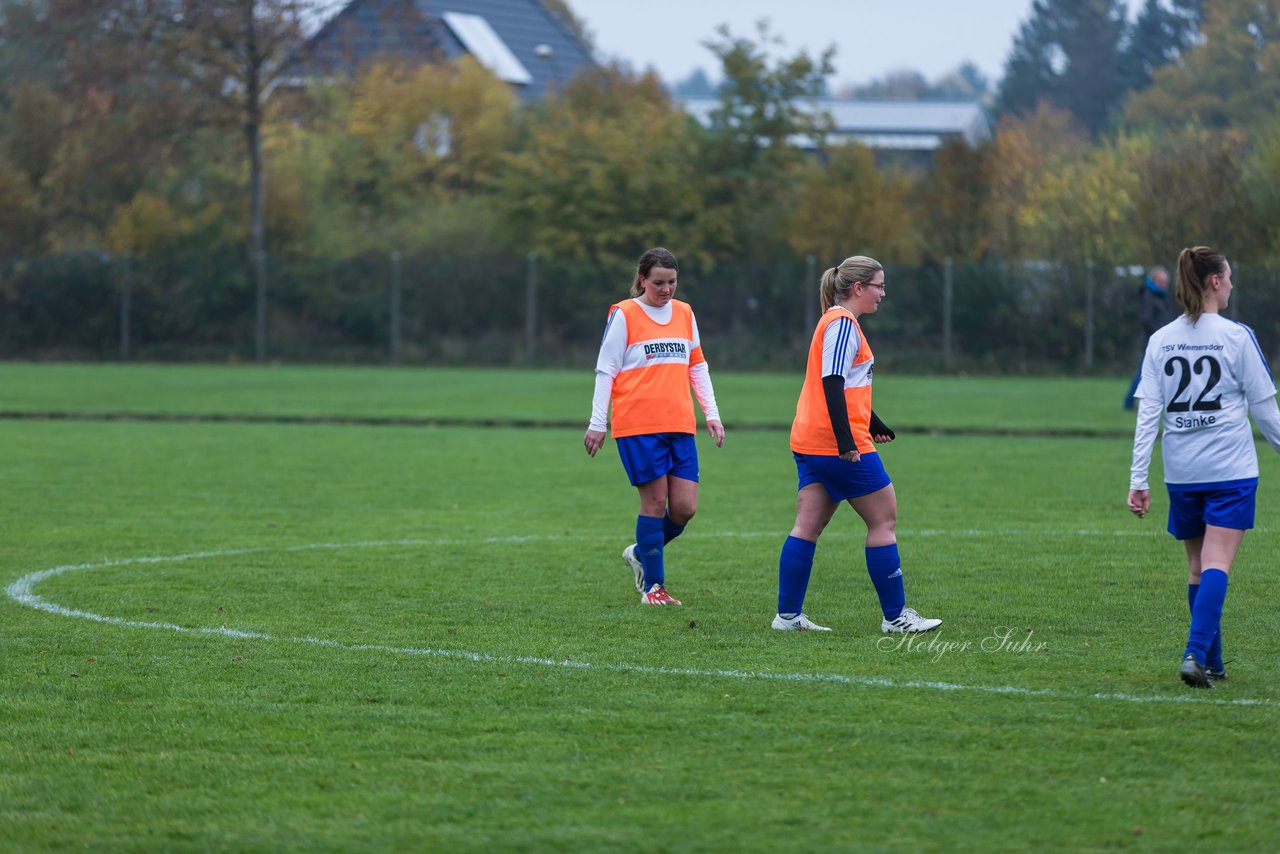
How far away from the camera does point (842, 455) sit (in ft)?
24.5

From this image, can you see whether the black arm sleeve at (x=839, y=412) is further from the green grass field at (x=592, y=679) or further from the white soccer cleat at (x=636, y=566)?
the white soccer cleat at (x=636, y=566)

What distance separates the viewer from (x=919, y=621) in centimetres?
767

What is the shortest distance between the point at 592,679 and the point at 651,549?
204cm

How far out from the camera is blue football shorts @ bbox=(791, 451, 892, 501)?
25.0 feet

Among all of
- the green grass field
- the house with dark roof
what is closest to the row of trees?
the house with dark roof

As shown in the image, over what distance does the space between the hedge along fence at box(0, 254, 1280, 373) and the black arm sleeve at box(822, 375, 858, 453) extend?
28.2 meters

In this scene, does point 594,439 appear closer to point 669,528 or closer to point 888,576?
point 669,528

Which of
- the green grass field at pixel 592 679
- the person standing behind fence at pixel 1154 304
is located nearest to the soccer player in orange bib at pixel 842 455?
the green grass field at pixel 592 679

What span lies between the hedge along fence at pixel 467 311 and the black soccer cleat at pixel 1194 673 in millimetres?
29026

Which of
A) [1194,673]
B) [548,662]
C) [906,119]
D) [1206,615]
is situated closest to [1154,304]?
[1206,615]

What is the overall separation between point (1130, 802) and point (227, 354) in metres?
36.3

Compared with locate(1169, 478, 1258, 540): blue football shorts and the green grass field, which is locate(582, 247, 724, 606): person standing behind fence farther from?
locate(1169, 478, 1258, 540): blue football shorts

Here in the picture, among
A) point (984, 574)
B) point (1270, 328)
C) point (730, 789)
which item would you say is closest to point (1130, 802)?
point (730, 789)

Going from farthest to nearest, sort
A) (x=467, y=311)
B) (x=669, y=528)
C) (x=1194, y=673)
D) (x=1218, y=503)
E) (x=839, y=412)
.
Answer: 1. (x=467, y=311)
2. (x=669, y=528)
3. (x=839, y=412)
4. (x=1218, y=503)
5. (x=1194, y=673)
